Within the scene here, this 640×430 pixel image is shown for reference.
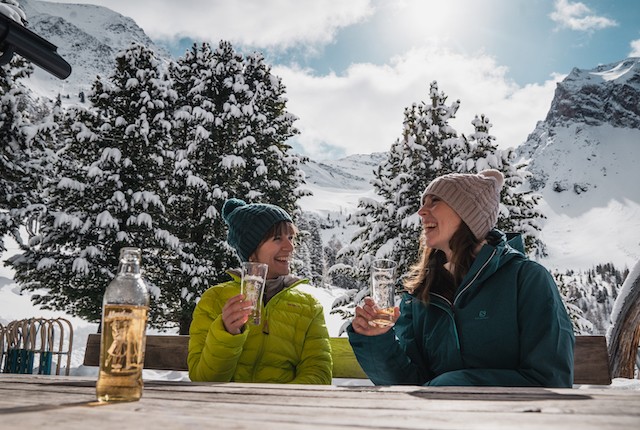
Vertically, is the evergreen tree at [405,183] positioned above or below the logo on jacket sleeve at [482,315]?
above

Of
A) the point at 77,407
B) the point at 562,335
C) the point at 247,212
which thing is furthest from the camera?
the point at 247,212

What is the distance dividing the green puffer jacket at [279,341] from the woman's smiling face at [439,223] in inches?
31.8

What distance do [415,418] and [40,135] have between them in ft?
53.0

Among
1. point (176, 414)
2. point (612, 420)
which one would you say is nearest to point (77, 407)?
point (176, 414)

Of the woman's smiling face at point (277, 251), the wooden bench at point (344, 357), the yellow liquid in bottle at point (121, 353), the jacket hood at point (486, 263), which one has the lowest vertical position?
the wooden bench at point (344, 357)

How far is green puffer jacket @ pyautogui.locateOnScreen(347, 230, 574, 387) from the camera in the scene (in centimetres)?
220

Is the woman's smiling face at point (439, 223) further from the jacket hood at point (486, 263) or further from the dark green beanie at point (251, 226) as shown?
the dark green beanie at point (251, 226)

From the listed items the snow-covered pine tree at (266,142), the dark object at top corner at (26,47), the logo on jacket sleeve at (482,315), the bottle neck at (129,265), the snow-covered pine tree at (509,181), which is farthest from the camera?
the snow-covered pine tree at (266,142)

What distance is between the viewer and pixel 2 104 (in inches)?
538

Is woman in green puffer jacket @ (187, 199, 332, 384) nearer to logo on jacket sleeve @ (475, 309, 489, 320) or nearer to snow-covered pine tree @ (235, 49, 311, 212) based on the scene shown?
logo on jacket sleeve @ (475, 309, 489, 320)

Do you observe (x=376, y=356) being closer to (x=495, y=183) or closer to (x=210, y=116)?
(x=495, y=183)

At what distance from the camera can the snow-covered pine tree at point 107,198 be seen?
12477 mm

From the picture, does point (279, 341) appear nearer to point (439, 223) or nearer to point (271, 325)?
point (271, 325)

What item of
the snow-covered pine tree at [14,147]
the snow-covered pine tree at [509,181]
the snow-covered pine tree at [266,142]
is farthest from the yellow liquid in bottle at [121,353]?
the snow-covered pine tree at [14,147]
